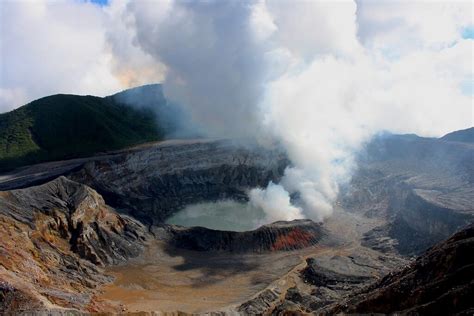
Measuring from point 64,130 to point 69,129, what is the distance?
1.42 meters

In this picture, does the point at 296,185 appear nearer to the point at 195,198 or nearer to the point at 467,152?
the point at 195,198

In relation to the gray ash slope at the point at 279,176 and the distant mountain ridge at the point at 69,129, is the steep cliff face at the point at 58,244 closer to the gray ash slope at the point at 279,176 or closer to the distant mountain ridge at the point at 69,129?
the gray ash slope at the point at 279,176

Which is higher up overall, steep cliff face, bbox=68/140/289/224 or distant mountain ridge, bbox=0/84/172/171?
distant mountain ridge, bbox=0/84/172/171

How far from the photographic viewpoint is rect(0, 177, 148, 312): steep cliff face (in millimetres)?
48969

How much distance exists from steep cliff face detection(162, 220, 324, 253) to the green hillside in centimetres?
6032

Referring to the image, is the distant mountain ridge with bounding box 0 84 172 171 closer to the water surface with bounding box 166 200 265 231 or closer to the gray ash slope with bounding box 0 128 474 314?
the gray ash slope with bounding box 0 128 474 314

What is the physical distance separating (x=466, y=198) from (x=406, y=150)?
154ft

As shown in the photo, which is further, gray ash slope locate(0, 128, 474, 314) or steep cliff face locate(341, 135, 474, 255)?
steep cliff face locate(341, 135, 474, 255)

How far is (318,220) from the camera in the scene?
95125mm

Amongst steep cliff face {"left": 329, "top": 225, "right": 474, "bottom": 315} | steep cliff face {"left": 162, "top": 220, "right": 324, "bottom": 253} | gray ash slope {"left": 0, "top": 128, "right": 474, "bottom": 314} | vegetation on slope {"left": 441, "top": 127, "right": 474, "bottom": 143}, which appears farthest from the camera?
vegetation on slope {"left": 441, "top": 127, "right": 474, "bottom": 143}

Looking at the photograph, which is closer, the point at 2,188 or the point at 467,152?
A: the point at 2,188

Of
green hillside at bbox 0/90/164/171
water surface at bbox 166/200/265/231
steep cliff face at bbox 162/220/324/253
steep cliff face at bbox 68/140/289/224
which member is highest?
green hillside at bbox 0/90/164/171

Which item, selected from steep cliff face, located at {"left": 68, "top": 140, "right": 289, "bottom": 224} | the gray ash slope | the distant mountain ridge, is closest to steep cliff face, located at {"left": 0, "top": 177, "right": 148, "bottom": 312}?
the gray ash slope

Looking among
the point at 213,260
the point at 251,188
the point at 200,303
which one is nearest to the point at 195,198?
the point at 251,188
